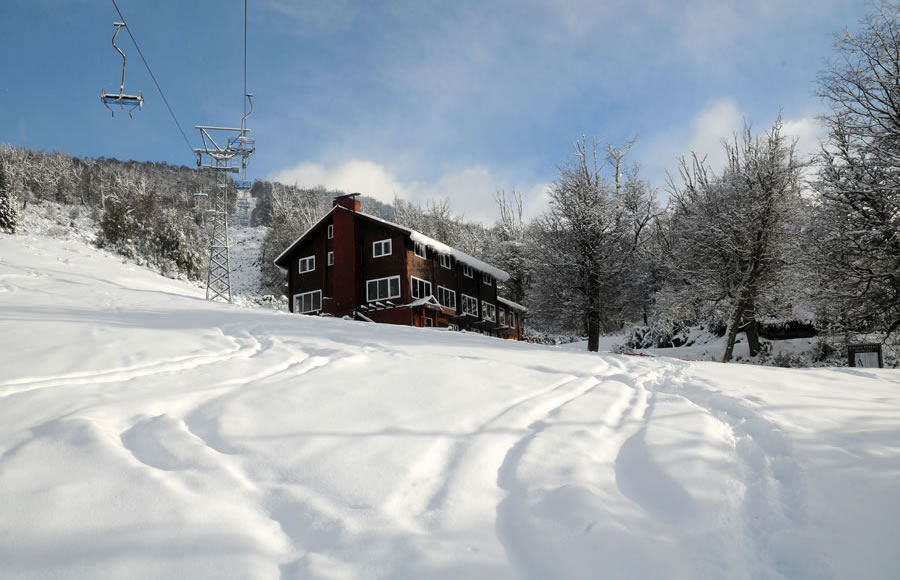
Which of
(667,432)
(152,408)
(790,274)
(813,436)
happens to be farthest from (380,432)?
(790,274)

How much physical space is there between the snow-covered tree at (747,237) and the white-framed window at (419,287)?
13.7 meters

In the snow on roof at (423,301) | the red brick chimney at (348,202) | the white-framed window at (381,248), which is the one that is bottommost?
the snow on roof at (423,301)

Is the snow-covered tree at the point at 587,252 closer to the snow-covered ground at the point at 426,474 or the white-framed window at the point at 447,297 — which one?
the white-framed window at the point at 447,297

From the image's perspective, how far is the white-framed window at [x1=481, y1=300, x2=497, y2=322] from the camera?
39.1 meters

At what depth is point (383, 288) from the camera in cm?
3073

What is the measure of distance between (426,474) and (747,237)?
Result: 72.2 feet

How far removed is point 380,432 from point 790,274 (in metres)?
19.9

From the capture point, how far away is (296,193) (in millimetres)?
97688

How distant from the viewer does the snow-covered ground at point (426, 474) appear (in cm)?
297

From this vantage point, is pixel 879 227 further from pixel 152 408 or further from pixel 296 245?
pixel 296 245

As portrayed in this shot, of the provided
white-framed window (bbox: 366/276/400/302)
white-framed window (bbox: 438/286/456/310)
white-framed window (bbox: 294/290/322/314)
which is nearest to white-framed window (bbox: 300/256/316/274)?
white-framed window (bbox: 294/290/322/314)

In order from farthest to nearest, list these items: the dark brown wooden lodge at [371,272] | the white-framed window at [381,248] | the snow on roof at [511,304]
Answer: the snow on roof at [511,304]
the white-framed window at [381,248]
the dark brown wooden lodge at [371,272]

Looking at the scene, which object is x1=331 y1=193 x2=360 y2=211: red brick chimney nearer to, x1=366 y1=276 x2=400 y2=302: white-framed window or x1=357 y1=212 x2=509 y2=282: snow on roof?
x1=357 y1=212 x2=509 y2=282: snow on roof

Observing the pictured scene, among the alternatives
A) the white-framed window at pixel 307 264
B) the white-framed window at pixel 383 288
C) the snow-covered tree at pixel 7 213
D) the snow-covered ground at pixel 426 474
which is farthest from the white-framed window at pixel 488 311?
the snow-covered tree at pixel 7 213
